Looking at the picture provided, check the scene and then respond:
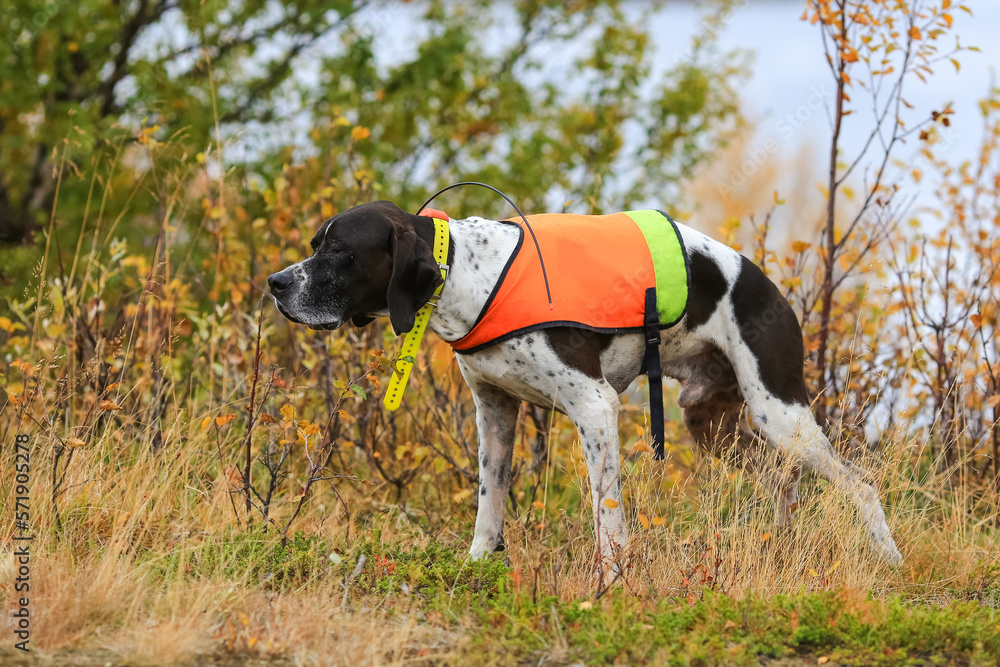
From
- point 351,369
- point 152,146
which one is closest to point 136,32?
point 152,146

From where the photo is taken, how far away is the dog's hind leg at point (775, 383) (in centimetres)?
385

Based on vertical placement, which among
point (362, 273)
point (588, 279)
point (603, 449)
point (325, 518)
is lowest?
point (325, 518)

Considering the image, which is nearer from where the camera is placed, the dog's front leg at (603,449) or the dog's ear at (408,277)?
the dog's ear at (408,277)

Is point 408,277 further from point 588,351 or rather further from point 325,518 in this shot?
point 325,518

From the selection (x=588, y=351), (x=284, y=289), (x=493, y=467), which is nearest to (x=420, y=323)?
(x=284, y=289)

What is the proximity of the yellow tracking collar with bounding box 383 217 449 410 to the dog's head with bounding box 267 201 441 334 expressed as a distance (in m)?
0.05

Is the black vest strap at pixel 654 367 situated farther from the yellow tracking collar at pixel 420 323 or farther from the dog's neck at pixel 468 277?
the yellow tracking collar at pixel 420 323

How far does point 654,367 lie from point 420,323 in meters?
0.95

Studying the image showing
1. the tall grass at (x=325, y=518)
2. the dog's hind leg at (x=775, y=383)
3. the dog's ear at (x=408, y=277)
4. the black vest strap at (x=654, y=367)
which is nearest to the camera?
the tall grass at (x=325, y=518)

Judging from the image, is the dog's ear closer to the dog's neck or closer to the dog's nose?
the dog's neck

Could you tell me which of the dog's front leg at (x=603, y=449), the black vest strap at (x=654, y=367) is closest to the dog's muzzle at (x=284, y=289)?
the dog's front leg at (x=603, y=449)

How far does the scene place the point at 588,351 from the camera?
355 centimetres

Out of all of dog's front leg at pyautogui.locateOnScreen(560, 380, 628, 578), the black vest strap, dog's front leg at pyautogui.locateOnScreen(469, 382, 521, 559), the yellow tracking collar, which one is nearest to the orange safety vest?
the black vest strap

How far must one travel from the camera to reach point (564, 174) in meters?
8.91
